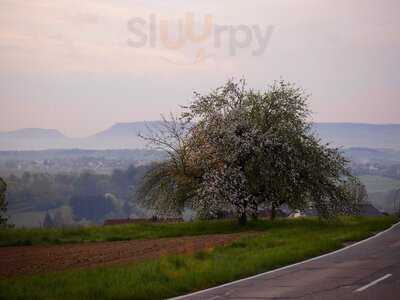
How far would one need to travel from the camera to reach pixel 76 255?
73.1 ft

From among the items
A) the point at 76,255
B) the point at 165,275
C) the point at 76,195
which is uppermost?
the point at 76,195

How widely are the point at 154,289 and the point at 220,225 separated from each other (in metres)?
25.0

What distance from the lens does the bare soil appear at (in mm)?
18750

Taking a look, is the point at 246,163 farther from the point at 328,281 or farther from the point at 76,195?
the point at 76,195

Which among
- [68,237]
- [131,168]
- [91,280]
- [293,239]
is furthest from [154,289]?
[131,168]

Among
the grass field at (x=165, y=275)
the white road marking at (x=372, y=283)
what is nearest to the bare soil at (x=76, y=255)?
the grass field at (x=165, y=275)

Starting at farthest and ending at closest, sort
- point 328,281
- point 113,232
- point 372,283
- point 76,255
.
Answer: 1. point 113,232
2. point 76,255
3. point 328,281
4. point 372,283

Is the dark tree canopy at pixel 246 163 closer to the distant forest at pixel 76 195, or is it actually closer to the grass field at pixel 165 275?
the grass field at pixel 165 275

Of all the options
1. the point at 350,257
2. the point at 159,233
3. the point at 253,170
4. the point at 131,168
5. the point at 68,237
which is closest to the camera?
the point at 350,257

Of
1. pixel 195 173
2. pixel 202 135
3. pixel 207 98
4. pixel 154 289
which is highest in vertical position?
pixel 207 98

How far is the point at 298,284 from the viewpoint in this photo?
1354cm

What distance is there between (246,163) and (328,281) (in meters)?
23.6

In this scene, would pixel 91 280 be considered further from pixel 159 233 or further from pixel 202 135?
pixel 202 135

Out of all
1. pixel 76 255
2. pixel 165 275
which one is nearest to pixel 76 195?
pixel 76 255
